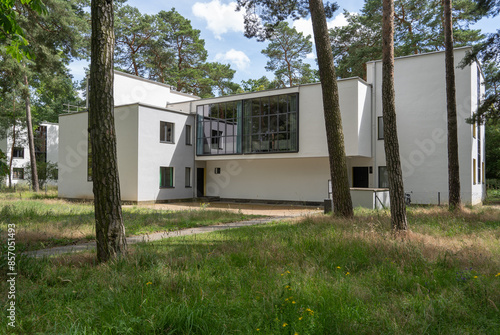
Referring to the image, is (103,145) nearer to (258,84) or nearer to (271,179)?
(271,179)

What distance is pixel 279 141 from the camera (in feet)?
66.7

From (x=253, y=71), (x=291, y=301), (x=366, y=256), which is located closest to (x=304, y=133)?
(x=366, y=256)

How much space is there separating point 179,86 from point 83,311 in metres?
32.8

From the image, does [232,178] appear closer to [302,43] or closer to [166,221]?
[166,221]

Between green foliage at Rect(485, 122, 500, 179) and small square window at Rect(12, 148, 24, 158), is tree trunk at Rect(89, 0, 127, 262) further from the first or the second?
small square window at Rect(12, 148, 24, 158)

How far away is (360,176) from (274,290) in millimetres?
17765

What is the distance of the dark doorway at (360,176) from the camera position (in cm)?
2027

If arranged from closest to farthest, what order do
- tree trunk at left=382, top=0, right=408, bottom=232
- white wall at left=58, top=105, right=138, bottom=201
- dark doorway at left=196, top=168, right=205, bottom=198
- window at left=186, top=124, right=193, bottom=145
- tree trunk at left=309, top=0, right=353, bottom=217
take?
tree trunk at left=382, top=0, right=408, bottom=232 < tree trunk at left=309, top=0, right=353, bottom=217 < white wall at left=58, top=105, right=138, bottom=201 < window at left=186, top=124, right=193, bottom=145 < dark doorway at left=196, top=168, right=205, bottom=198

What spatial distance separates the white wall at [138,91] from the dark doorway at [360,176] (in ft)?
47.3

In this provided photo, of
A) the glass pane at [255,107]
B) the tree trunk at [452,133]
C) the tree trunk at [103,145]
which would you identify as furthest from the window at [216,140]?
the tree trunk at [103,145]

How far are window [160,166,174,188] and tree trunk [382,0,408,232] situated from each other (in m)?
15.8

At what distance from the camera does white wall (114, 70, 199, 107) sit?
22.9 m

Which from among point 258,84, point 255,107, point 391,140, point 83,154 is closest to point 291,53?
point 258,84

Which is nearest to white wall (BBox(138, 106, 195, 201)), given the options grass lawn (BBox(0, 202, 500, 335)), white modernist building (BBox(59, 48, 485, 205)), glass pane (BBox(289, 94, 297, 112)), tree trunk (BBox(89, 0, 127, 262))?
white modernist building (BBox(59, 48, 485, 205))
